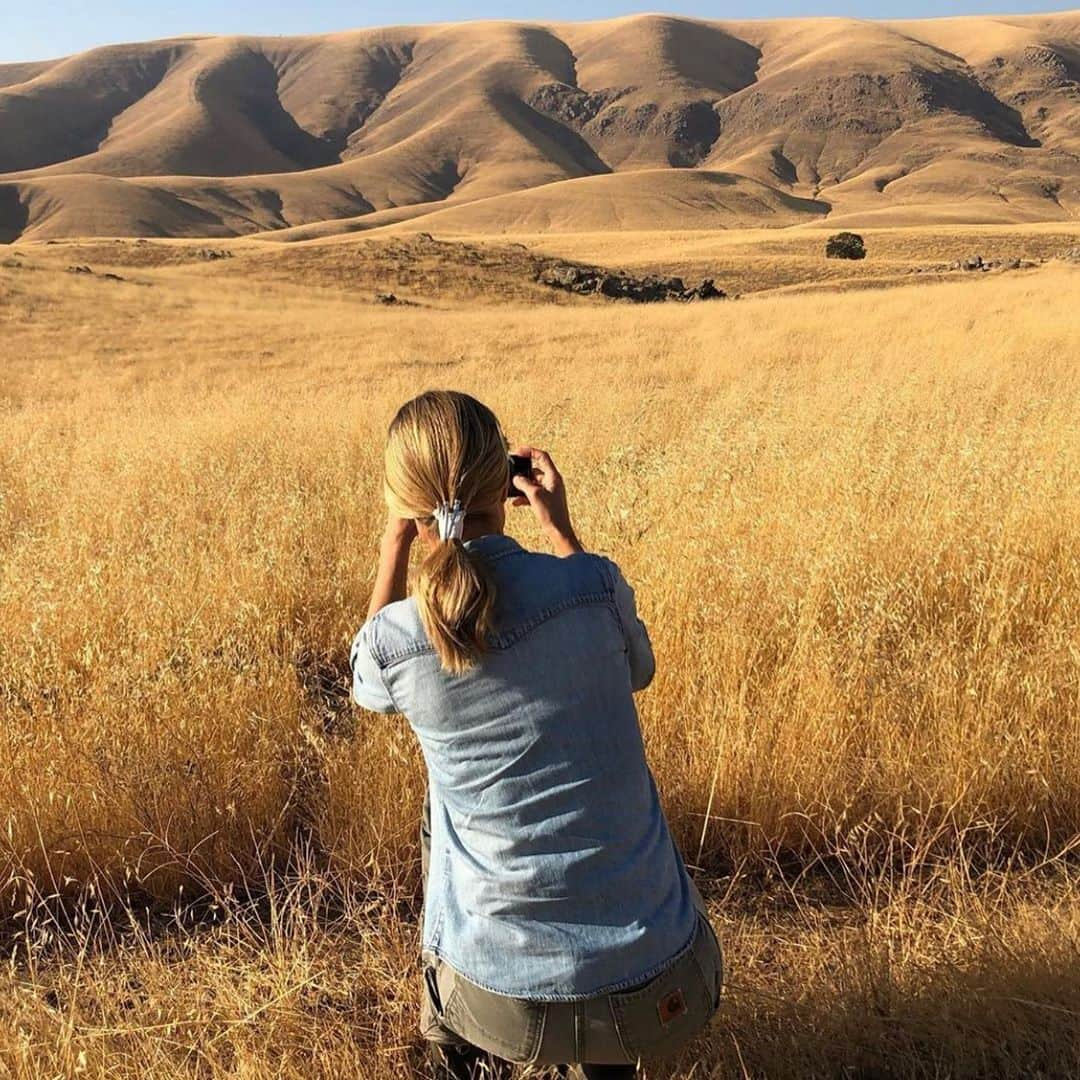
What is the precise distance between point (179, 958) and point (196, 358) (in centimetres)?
1671

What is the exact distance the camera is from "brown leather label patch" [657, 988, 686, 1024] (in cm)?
151

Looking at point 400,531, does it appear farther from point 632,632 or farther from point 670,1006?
point 670,1006

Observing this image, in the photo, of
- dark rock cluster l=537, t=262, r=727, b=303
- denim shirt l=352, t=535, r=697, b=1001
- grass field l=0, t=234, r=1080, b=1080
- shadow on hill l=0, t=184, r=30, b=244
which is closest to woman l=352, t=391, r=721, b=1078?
denim shirt l=352, t=535, r=697, b=1001

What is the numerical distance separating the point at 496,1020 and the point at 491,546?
82cm

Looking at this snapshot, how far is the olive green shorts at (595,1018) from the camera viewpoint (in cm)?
148

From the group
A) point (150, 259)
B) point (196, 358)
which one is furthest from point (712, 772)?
point (150, 259)

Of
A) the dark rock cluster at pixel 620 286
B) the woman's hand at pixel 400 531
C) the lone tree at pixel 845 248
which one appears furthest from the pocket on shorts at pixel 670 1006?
the lone tree at pixel 845 248

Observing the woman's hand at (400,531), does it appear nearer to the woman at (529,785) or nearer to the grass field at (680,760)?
the woman at (529,785)

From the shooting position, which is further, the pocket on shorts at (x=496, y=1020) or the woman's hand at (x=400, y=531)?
the woman's hand at (x=400, y=531)

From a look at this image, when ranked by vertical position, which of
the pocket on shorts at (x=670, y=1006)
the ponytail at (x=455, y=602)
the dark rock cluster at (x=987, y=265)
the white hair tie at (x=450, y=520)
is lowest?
the dark rock cluster at (x=987, y=265)

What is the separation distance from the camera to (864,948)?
2096 millimetres

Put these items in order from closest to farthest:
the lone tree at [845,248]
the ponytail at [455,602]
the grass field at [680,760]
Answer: the ponytail at [455,602], the grass field at [680,760], the lone tree at [845,248]

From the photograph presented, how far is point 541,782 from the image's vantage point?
59.5 inches

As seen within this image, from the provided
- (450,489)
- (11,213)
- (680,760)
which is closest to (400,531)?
(450,489)
